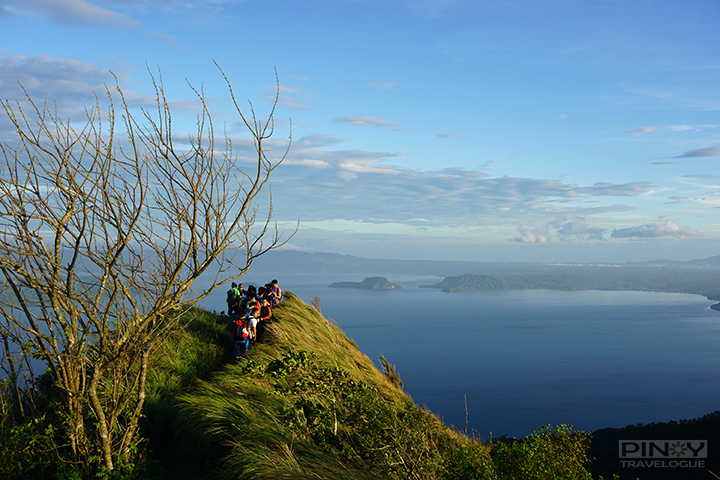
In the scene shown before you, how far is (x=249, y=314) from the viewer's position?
10.0 m

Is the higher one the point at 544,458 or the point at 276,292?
the point at 276,292

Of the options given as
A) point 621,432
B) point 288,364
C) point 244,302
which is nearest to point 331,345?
point 244,302

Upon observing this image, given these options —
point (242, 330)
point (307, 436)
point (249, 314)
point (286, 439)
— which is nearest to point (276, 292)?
point (249, 314)

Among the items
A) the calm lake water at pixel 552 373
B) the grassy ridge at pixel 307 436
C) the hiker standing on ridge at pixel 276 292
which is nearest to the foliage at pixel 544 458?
the grassy ridge at pixel 307 436

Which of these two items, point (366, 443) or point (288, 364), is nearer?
point (366, 443)

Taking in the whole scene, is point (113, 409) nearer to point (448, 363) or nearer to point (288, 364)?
point (288, 364)

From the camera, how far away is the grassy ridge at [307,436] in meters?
5.05

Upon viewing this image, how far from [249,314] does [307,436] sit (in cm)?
457

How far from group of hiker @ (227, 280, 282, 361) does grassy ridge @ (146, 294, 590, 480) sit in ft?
4.37

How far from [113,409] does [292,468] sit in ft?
6.58

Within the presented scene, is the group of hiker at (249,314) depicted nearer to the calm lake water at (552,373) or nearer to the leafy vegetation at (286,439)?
the leafy vegetation at (286,439)

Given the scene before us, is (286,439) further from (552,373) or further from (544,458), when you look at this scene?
(552,373)

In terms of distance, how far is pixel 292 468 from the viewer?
4848 mm

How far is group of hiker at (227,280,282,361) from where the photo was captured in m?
9.88
